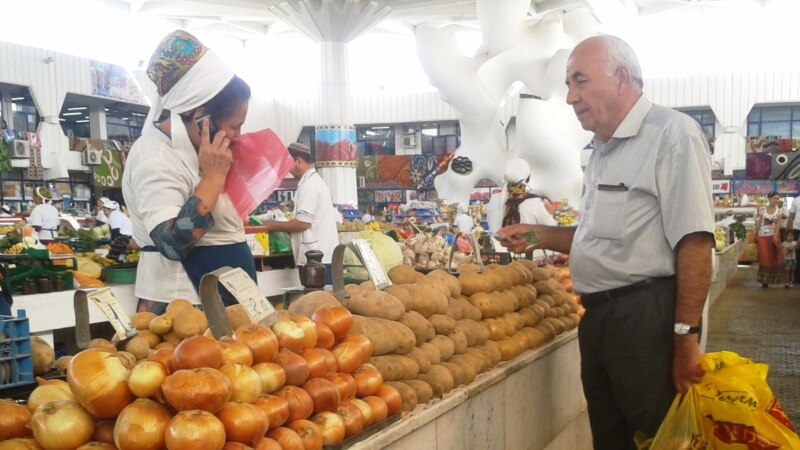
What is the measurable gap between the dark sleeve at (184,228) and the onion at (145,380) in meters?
0.69

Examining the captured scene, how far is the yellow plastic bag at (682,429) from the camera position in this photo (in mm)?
1955

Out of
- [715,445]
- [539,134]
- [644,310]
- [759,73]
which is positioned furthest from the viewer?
[759,73]

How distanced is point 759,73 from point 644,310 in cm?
2183

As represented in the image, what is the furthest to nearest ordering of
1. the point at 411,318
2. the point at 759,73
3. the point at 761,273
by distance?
the point at 759,73
the point at 761,273
the point at 411,318

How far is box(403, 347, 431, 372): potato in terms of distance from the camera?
2.18 meters

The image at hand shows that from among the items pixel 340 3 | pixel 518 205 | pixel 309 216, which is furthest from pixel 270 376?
pixel 340 3

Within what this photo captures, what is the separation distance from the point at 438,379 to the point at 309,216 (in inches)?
109

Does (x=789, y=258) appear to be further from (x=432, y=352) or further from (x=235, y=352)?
(x=235, y=352)

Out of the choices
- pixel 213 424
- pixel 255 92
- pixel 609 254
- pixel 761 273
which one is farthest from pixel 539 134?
pixel 255 92

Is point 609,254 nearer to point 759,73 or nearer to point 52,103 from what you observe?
point 52,103

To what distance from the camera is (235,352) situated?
5.01 feet

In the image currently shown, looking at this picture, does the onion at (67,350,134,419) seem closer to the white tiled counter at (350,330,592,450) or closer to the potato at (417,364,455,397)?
the white tiled counter at (350,330,592,450)

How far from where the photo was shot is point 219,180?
2033mm

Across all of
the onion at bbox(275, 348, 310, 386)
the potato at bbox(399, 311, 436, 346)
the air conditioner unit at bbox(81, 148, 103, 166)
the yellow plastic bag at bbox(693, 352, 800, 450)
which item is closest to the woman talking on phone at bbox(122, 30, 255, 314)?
the onion at bbox(275, 348, 310, 386)
